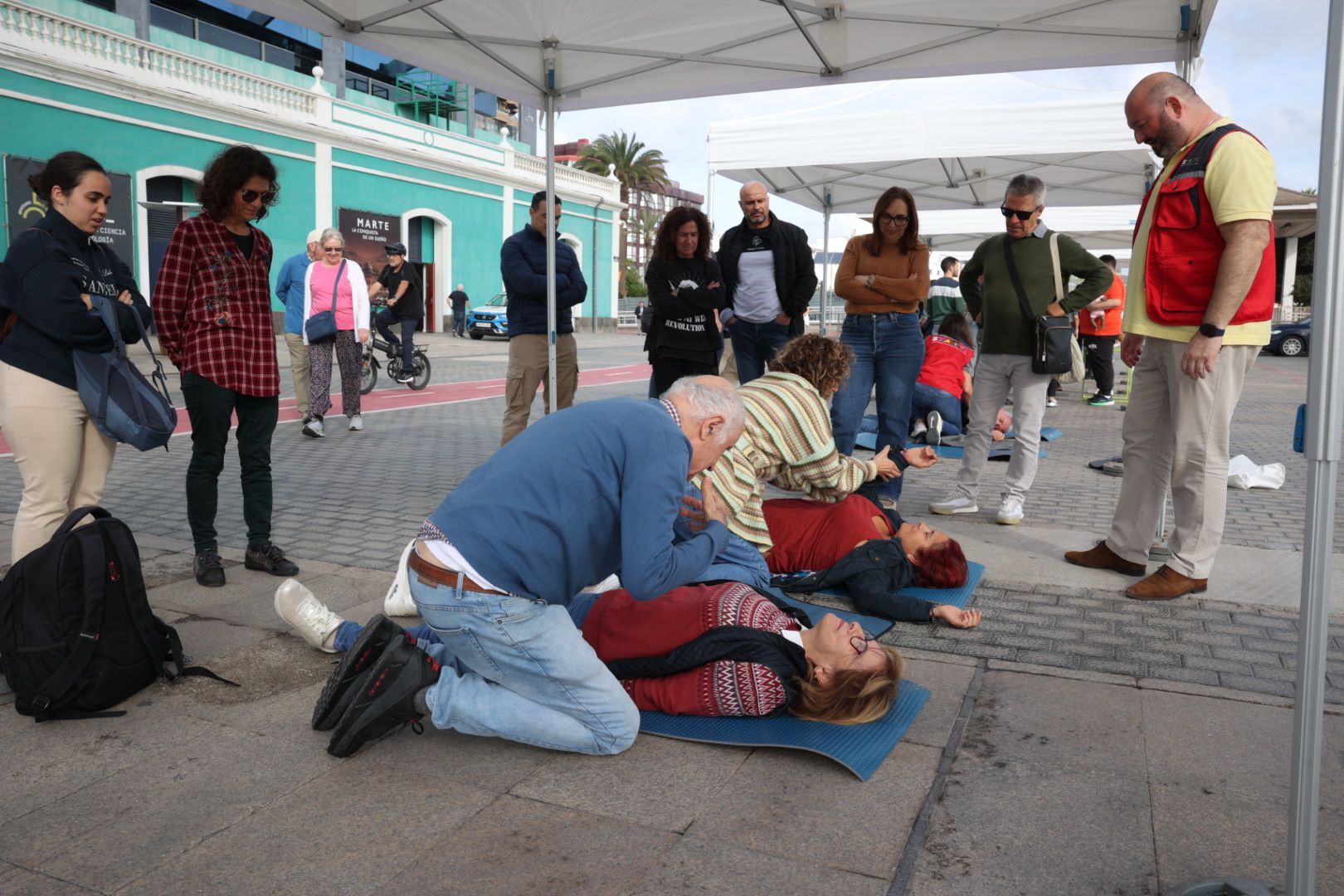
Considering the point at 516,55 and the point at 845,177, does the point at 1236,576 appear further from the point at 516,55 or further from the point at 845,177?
the point at 845,177

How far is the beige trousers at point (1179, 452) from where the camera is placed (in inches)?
171

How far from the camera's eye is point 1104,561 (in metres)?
5.07

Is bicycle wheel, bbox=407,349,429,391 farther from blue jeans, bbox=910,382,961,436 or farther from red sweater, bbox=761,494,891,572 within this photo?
red sweater, bbox=761,494,891,572

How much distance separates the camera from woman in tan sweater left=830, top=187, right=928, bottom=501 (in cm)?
621

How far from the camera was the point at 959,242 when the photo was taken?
2364cm

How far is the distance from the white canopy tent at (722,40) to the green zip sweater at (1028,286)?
1144 mm

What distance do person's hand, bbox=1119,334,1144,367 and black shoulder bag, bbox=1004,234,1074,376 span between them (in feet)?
2.65

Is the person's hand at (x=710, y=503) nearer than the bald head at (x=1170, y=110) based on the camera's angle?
Yes

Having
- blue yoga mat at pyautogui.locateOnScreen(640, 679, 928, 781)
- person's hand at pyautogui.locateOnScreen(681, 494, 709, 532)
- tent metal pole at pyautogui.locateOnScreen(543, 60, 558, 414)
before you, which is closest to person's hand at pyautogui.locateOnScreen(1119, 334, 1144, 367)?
blue yoga mat at pyautogui.locateOnScreen(640, 679, 928, 781)

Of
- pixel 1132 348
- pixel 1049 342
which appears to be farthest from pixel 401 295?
pixel 1132 348

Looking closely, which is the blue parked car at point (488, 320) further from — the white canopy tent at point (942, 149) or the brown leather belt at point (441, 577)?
the brown leather belt at point (441, 577)

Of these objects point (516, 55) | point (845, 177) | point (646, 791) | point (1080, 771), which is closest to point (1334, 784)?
point (1080, 771)

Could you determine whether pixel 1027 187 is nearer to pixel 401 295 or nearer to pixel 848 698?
pixel 848 698

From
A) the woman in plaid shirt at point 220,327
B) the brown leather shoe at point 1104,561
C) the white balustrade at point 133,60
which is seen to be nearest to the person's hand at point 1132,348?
the brown leather shoe at point 1104,561
